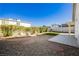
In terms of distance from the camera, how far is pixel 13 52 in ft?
11.5

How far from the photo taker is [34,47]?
3.52 m

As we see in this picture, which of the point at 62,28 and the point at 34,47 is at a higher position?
the point at 62,28

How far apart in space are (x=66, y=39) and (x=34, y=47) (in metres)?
0.53

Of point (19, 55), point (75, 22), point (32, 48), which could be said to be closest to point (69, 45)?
point (75, 22)

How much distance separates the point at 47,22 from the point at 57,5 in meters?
0.31

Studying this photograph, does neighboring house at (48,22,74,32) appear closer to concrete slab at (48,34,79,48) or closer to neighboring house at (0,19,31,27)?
concrete slab at (48,34,79,48)

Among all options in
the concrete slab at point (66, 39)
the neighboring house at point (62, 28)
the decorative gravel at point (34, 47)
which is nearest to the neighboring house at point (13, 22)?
the decorative gravel at point (34, 47)

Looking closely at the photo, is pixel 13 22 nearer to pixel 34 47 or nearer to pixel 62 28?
pixel 34 47

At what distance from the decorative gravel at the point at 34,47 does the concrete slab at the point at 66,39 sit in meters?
0.06

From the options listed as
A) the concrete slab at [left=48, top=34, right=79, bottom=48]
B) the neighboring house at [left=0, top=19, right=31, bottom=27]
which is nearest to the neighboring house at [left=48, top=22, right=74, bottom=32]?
the concrete slab at [left=48, top=34, right=79, bottom=48]

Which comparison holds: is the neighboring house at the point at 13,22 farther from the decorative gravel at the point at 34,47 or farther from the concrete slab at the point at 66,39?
the concrete slab at the point at 66,39

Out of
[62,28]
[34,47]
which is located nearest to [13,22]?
[34,47]

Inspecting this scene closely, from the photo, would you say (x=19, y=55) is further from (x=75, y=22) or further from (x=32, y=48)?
(x=75, y=22)

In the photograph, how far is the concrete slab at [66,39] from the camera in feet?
11.4
